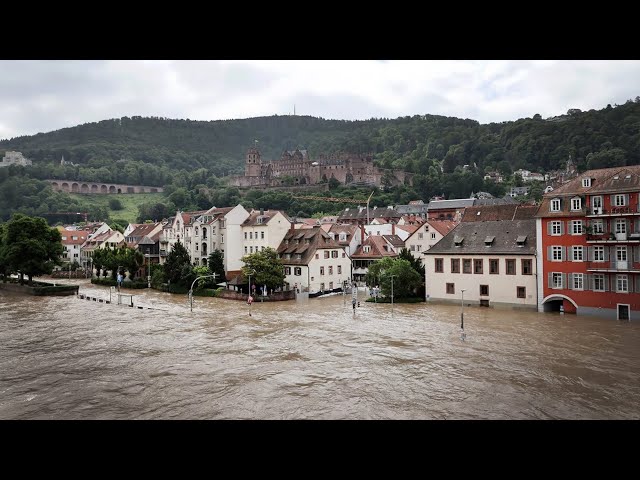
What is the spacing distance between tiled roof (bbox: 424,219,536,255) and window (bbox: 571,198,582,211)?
11.7 ft

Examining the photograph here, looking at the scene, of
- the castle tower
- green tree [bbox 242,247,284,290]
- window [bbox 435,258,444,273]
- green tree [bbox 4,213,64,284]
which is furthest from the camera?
the castle tower

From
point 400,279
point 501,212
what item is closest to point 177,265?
point 400,279

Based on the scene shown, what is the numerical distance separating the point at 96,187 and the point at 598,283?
6853 inches

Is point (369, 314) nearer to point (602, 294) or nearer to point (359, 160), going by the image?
point (602, 294)

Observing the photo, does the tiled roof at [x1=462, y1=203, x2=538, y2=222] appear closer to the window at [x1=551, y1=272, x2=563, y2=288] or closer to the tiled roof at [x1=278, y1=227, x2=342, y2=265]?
the window at [x1=551, y1=272, x2=563, y2=288]

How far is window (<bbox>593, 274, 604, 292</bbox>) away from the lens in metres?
31.1

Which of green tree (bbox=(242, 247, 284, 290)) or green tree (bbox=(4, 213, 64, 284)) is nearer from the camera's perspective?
green tree (bbox=(242, 247, 284, 290))

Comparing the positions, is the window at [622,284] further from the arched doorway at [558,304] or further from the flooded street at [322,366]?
the arched doorway at [558,304]

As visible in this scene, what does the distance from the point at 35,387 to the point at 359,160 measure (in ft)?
456

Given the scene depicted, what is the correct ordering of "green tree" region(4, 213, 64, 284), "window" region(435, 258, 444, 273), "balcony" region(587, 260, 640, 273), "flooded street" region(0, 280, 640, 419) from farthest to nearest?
"green tree" region(4, 213, 64, 284) < "window" region(435, 258, 444, 273) < "balcony" region(587, 260, 640, 273) < "flooded street" region(0, 280, 640, 419)

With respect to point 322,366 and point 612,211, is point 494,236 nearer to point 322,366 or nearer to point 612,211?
point 612,211

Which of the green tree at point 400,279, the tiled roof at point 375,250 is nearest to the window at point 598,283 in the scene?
the green tree at point 400,279

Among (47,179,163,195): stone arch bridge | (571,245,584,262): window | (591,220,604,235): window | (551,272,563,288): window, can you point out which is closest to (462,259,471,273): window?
(551,272,563,288): window

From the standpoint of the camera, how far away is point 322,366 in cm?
1973
